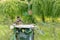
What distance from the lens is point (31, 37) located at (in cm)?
486

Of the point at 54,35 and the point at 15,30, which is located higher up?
the point at 15,30

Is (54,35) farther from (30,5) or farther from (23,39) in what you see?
(30,5)

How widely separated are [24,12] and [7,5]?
3.96 feet

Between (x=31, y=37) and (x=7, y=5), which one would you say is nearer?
(x=31, y=37)

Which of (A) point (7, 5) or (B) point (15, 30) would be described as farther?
(A) point (7, 5)

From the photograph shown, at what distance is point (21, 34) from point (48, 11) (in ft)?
19.2

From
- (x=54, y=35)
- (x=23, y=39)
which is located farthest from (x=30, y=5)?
(x=23, y=39)

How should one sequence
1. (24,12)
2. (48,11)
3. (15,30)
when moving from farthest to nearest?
(24,12) < (48,11) < (15,30)

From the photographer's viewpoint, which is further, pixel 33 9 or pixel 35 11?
pixel 33 9

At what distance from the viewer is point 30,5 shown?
37.8 ft

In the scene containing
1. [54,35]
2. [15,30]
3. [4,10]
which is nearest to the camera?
[15,30]

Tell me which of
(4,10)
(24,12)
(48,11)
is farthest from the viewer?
(24,12)

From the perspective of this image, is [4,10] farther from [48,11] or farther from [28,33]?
[28,33]

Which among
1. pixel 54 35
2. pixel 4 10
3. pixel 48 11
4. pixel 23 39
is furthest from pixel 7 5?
pixel 23 39
